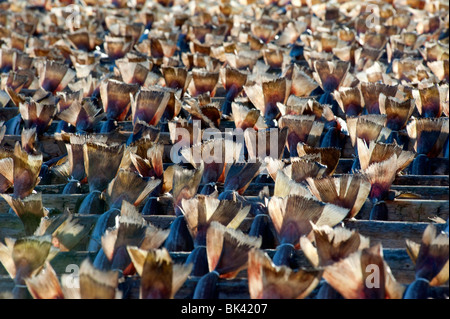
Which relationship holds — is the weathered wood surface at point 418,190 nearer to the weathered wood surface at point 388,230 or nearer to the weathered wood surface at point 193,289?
the weathered wood surface at point 388,230

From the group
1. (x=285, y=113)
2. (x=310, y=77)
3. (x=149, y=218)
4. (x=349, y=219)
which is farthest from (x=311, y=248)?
(x=310, y=77)

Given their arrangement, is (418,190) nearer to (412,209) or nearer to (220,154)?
(412,209)

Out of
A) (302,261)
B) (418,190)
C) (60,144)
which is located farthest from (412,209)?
(60,144)

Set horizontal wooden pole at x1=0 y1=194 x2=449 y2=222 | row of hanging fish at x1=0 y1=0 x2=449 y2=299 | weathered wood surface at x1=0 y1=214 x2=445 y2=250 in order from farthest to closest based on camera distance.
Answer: horizontal wooden pole at x1=0 y1=194 x2=449 y2=222, weathered wood surface at x1=0 y1=214 x2=445 y2=250, row of hanging fish at x1=0 y1=0 x2=449 y2=299

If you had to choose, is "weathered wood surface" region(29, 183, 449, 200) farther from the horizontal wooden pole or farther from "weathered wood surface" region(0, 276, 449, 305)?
"weathered wood surface" region(0, 276, 449, 305)

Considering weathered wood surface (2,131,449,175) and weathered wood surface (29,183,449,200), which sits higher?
weathered wood surface (29,183,449,200)

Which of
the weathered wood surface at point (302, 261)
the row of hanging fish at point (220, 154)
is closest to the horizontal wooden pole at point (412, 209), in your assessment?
the row of hanging fish at point (220, 154)

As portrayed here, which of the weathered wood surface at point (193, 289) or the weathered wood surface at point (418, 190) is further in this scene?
the weathered wood surface at point (418, 190)

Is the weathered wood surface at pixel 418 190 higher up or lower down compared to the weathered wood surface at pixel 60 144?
higher up

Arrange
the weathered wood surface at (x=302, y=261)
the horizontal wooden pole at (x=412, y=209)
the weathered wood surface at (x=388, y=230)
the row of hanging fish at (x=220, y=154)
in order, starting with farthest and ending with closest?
1. the horizontal wooden pole at (x=412, y=209)
2. the weathered wood surface at (x=388, y=230)
3. the weathered wood surface at (x=302, y=261)
4. the row of hanging fish at (x=220, y=154)

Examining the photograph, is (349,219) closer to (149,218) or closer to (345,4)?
(149,218)

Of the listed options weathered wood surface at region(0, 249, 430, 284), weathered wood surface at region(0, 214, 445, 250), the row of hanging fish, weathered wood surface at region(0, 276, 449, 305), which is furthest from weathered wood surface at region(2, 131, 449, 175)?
weathered wood surface at region(0, 276, 449, 305)
